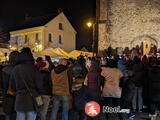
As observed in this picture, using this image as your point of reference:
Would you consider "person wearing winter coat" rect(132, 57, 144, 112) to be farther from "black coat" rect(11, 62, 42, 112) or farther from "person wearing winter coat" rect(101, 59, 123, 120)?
"black coat" rect(11, 62, 42, 112)

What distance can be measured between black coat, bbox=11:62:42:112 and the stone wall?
3030 centimetres

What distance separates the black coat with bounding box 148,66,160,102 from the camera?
12992 mm

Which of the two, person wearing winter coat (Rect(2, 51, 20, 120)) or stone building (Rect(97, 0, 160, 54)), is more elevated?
stone building (Rect(97, 0, 160, 54))

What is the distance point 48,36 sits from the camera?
6038 cm

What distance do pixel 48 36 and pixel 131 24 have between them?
2312 centimetres

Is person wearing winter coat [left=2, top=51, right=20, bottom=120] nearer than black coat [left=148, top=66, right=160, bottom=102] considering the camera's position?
Yes

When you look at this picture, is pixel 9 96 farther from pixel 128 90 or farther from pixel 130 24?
pixel 130 24

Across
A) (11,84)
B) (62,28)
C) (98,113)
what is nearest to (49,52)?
(98,113)

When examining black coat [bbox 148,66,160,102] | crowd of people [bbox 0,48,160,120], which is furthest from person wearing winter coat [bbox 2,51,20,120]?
black coat [bbox 148,66,160,102]

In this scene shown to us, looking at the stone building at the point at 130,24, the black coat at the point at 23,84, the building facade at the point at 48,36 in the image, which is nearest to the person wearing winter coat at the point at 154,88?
the black coat at the point at 23,84

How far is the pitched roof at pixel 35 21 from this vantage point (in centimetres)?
6159

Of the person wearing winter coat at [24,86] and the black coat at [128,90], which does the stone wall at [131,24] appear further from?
the person wearing winter coat at [24,86]

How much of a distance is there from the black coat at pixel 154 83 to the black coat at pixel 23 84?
5.14 metres

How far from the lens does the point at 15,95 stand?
9.05 meters
